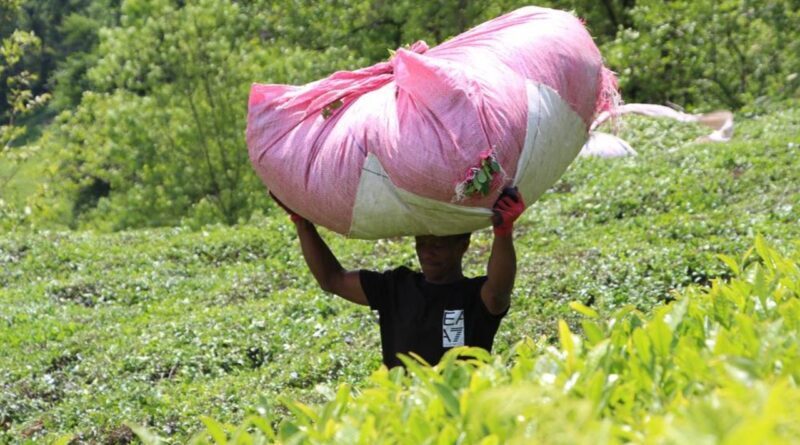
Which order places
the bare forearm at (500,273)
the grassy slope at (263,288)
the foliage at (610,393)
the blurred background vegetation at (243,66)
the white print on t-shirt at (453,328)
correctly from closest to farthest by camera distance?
the foliage at (610,393) → the bare forearm at (500,273) → the white print on t-shirt at (453,328) → the grassy slope at (263,288) → the blurred background vegetation at (243,66)

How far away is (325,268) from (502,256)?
34.9 inches

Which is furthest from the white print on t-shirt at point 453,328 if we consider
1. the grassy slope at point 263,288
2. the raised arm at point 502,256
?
the grassy slope at point 263,288

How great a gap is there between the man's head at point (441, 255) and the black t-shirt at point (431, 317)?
0.11ft

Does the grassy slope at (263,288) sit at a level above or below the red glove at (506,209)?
below

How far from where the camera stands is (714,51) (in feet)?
Result: 65.6

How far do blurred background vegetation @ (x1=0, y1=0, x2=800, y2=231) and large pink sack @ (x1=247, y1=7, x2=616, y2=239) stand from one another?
1287 centimetres

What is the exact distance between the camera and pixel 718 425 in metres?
1.70

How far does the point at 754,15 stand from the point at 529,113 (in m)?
16.8

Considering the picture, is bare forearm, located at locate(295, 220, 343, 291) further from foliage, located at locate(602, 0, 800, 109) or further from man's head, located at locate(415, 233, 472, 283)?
foliage, located at locate(602, 0, 800, 109)

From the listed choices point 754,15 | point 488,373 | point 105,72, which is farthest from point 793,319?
point 105,72

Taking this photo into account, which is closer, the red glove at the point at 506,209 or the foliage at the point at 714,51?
the red glove at the point at 506,209

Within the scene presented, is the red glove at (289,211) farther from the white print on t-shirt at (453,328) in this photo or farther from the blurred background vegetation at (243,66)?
the blurred background vegetation at (243,66)

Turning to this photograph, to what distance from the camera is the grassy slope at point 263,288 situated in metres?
6.76

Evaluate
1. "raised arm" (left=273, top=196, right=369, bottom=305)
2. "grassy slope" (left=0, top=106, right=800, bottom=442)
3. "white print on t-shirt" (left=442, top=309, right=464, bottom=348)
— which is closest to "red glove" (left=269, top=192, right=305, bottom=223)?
"raised arm" (left=273, top=196, right=369, bottom=305)
